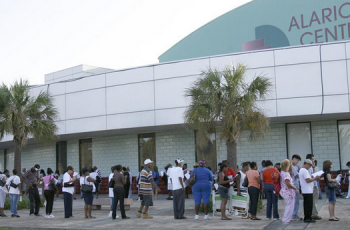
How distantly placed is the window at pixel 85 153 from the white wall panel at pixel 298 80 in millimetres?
13851

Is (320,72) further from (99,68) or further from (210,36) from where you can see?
(99,68)

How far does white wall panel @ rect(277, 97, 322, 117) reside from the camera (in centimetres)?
2200

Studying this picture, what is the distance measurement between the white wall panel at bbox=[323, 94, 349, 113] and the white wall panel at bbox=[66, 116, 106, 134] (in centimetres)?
1200

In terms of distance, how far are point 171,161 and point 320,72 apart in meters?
10.0

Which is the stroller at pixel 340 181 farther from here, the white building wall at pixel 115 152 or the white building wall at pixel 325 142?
the white building wall at pixel 115 152

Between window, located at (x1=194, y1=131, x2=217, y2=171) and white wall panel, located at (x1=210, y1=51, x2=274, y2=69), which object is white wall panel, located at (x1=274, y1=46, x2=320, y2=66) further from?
window, located at (x1=194, y1=131, x2=217, y2=171)

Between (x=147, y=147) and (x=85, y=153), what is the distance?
16.5 feet

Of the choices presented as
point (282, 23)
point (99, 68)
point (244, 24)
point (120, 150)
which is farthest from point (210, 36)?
point (120, 150)

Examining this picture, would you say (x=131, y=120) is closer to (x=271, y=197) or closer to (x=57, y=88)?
(x=57, y=88)

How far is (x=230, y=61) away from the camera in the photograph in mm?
23938

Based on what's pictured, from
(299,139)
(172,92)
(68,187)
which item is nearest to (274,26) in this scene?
(299,139)

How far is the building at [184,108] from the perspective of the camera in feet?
72.6

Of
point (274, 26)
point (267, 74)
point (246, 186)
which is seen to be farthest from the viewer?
point (274, 26)

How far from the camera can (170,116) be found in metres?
24.8
